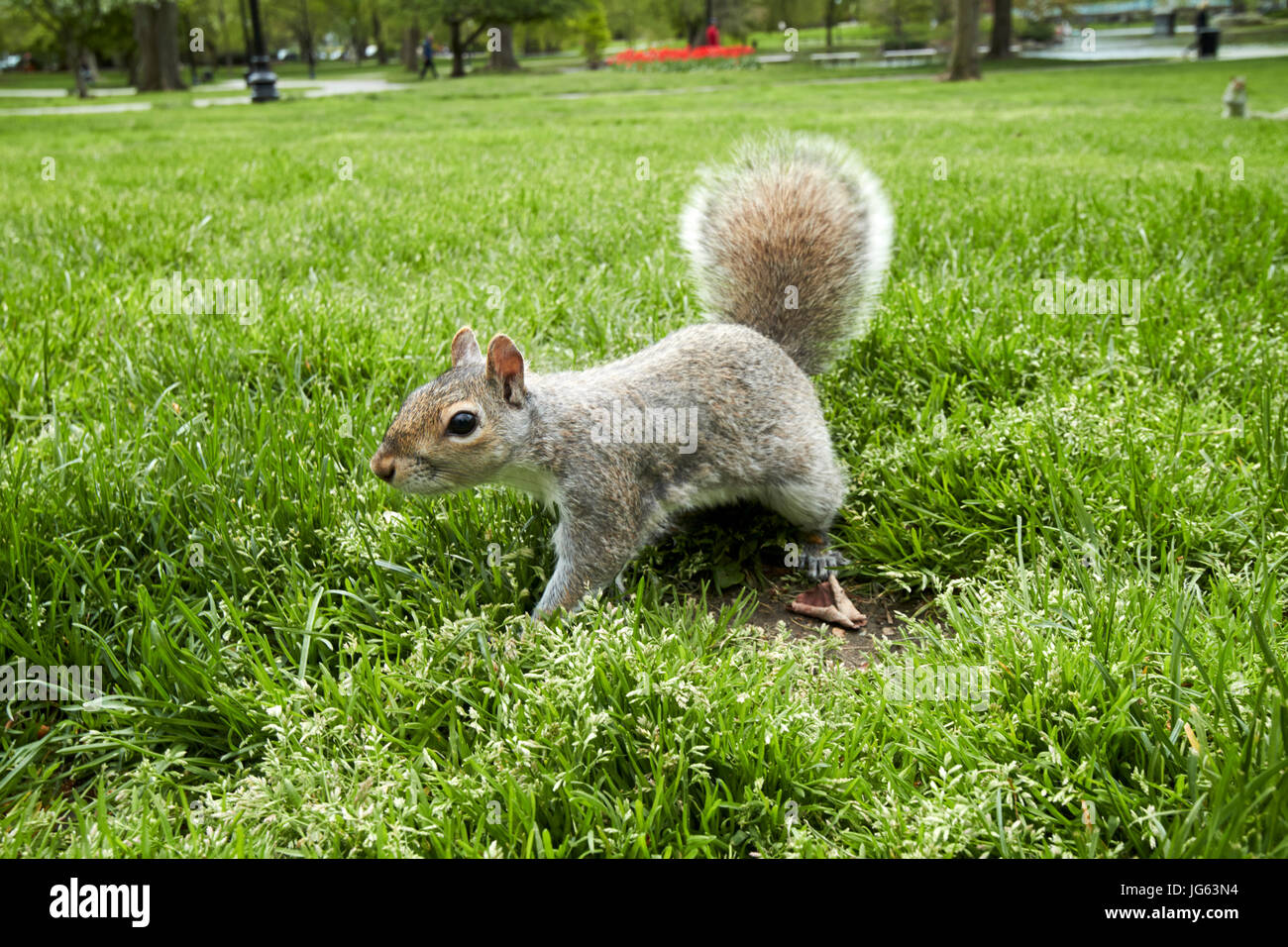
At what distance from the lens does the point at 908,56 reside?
3291 cm

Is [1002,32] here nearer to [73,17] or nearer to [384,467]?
[73,17]

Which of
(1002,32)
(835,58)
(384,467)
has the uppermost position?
(1002,32)

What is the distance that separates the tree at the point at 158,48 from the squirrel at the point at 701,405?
2932 centimetres

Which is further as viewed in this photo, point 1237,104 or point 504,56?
point 504,56

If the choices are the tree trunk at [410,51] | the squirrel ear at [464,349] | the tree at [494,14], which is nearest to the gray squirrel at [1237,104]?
the squirrel ear at [464,349]

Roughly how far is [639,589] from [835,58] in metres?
34.6

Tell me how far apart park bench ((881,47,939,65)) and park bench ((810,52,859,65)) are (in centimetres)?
104

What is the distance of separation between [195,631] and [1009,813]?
156 cm

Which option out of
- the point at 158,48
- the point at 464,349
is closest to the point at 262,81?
the point at 158,48

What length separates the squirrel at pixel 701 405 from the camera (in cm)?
194

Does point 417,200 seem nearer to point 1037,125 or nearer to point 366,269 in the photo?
point 366,269

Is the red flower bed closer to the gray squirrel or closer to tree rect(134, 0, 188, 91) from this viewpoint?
tree rect(134, 0, 188, 91)

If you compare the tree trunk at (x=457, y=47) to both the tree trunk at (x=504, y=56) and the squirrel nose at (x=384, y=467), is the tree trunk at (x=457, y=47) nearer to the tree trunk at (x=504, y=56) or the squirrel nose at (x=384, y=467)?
the tree trunk at (x=504, y=56)
